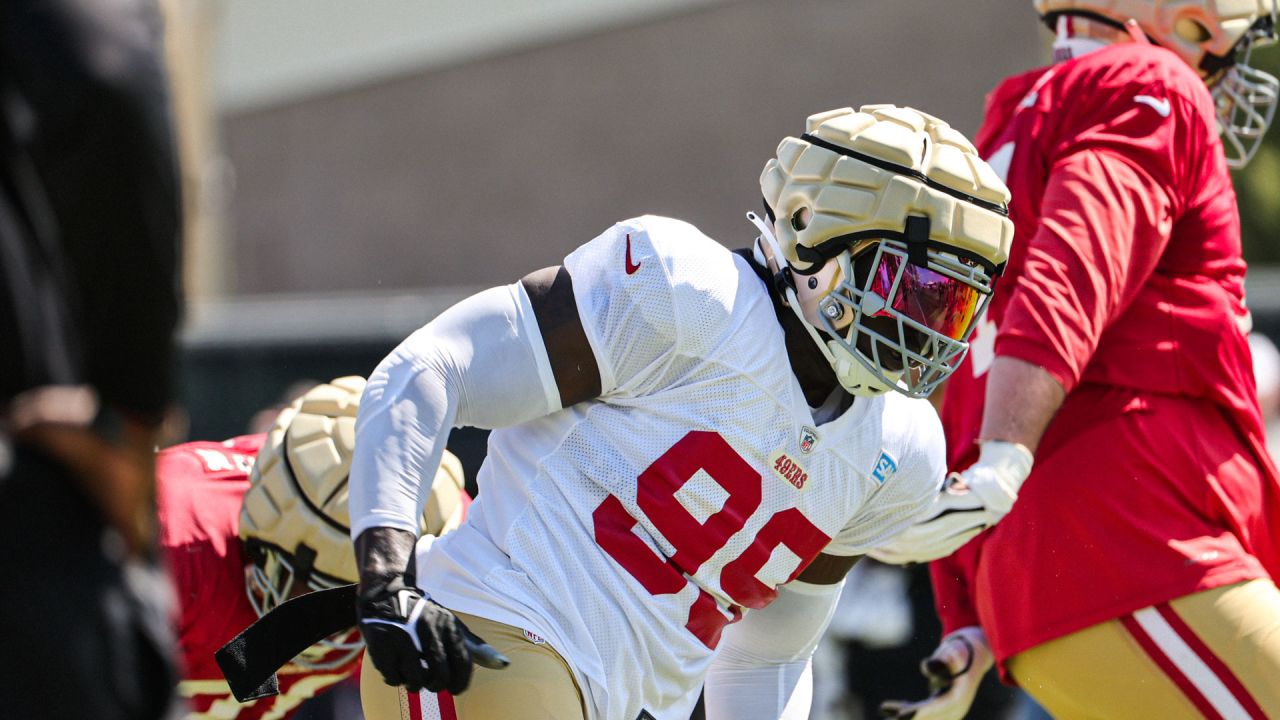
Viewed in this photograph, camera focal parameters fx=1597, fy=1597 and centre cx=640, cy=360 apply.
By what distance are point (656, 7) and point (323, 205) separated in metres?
4.82

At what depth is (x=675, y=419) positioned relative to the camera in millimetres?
2766

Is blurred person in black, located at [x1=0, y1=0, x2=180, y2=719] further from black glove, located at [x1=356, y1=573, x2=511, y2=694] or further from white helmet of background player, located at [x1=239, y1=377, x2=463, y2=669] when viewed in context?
white helmet of background player, located at [x1=239, y1=377, x2=463, y2=669]

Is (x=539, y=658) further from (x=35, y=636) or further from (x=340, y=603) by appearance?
(x=35, y=636)

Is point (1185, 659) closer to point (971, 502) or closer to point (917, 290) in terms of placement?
point (971, 502)

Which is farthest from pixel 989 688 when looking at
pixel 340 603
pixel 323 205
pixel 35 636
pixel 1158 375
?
pixel 323 205

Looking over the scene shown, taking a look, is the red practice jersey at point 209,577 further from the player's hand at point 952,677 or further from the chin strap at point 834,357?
the chin strap at point 834,357

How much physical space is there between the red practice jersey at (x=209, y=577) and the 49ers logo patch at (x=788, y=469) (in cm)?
145

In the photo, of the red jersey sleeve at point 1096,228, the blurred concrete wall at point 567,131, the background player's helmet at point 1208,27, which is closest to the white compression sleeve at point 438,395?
the red jersey sleeve at point 1096,228

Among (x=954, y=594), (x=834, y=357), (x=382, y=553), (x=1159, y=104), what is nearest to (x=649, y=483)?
(x=834, y=357)

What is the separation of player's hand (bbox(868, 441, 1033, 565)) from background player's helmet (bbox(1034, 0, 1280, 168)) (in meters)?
1.11

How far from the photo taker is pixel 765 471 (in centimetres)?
284

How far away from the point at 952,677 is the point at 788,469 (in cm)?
105

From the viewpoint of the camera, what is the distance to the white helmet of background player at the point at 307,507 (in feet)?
11.5

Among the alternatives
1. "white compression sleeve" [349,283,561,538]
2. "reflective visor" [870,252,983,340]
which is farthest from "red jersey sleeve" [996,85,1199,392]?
"white compression sleeve" [349,283,561,538]
